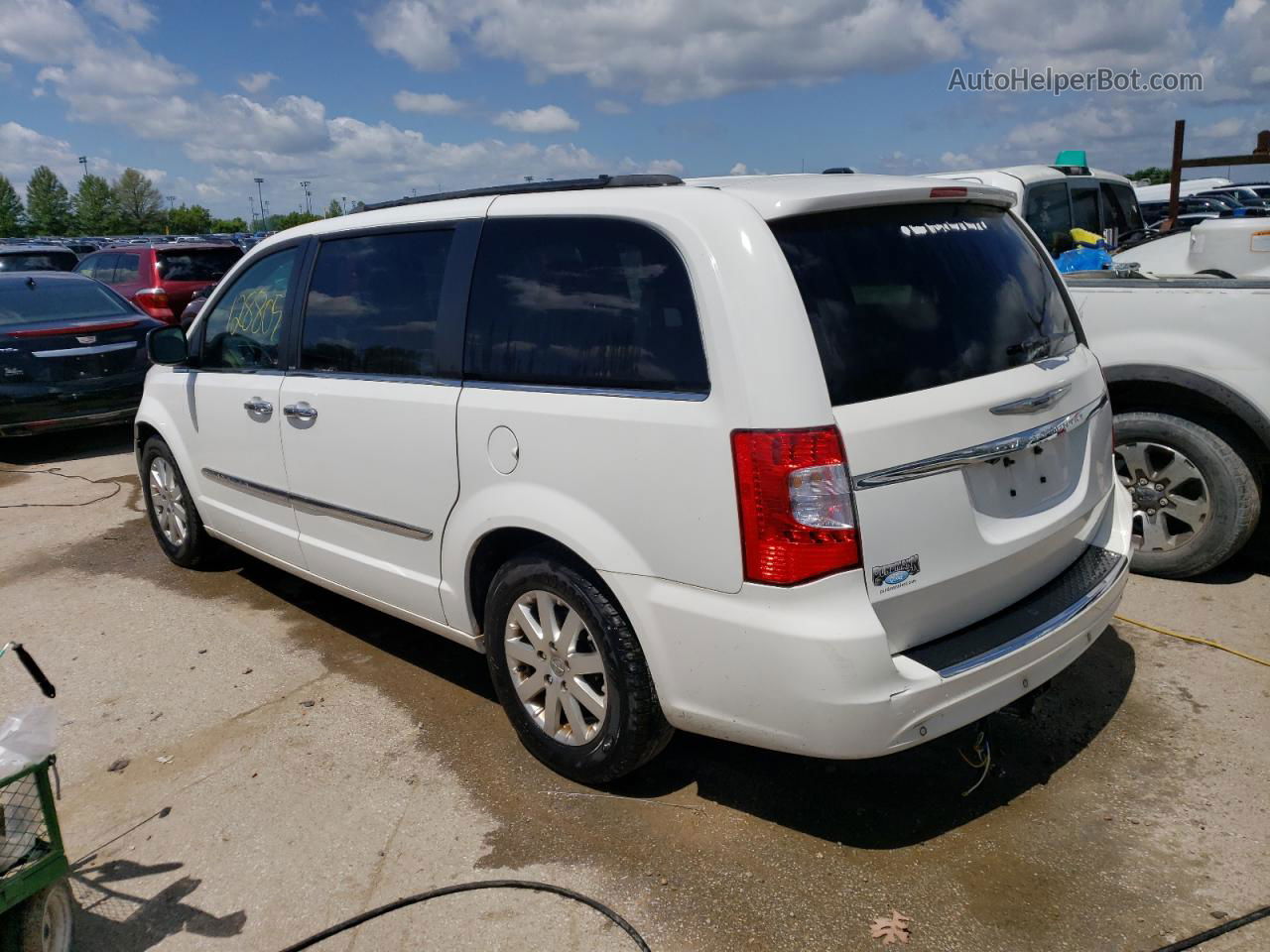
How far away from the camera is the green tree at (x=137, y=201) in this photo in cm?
10000

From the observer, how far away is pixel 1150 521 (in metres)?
4.76

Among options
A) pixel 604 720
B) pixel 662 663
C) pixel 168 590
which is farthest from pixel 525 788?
pixel 168 590

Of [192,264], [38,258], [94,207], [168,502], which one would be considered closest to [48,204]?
[94,207]

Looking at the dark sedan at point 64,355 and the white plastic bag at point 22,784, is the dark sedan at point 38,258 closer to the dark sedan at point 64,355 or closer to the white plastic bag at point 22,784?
the dark sedan at point 64,355

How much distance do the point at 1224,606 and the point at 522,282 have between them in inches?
139

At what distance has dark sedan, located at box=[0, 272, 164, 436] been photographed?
833 centimetres

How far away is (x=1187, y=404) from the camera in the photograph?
15.2ft

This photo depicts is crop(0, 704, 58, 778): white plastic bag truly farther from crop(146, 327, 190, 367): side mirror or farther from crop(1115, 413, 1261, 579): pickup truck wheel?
crop(1115, 413, 1261, 579): pickup truck wheel

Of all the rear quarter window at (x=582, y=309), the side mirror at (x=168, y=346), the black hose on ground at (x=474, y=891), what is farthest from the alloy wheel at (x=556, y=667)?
the side mirror at (x=168, y=346)

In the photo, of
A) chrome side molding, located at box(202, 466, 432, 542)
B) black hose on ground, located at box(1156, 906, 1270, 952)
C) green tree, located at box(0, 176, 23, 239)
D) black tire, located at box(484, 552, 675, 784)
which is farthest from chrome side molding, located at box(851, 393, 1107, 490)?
green tree, located at box(0, 176, 23, 239)

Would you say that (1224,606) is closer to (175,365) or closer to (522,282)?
(522,282)

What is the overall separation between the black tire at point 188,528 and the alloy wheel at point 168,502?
0.05 feet

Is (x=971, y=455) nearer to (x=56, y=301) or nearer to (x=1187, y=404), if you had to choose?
(x=1187, y=404)

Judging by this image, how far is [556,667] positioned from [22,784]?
1.47 metres
